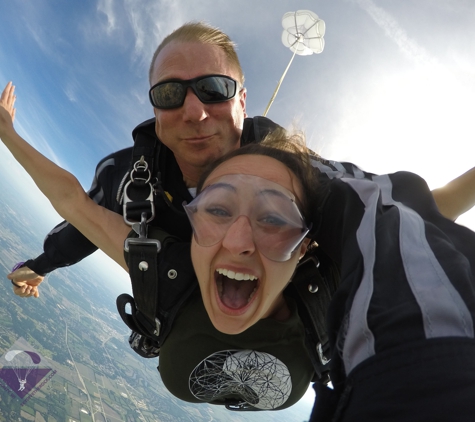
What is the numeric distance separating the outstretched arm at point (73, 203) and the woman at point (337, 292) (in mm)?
10

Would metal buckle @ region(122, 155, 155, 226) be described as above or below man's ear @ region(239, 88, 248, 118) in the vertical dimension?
below

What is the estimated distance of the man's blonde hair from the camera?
5.42 ft

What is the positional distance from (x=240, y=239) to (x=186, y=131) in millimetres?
825

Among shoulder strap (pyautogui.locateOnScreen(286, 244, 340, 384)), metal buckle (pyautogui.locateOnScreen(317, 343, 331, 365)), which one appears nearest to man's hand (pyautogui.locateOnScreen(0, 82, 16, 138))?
shoulder strap (pyautogui.locateOnScreen(286, 244, 340, 384))

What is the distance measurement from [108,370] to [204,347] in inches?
1503

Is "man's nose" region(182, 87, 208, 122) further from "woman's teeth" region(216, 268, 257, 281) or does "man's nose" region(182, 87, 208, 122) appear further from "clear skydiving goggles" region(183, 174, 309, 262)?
"woman's teeth" region(216, 268, 257, 281)

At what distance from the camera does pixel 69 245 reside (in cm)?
202

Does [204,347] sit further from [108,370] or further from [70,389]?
[108,370]

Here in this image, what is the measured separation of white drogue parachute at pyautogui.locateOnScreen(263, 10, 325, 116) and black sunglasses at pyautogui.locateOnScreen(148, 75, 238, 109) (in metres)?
3.75

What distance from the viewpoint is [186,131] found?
1.56m

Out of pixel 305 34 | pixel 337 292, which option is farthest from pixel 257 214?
pixel 305 34

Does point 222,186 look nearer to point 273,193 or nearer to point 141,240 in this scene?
point 273,193

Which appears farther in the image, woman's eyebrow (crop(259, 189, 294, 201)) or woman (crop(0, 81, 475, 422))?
woman's eyebrow (crop(259, 189, 294, 201))

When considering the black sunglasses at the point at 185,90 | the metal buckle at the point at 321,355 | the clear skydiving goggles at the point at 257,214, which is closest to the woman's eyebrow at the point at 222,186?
the clear skydiving goggles at the point at 257,214
